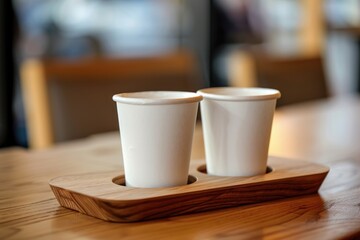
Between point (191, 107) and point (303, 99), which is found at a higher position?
point (191, 107)

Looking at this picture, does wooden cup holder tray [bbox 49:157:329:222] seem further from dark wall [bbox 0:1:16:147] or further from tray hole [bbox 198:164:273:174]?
dark wall [bbox 0:1:16:147]

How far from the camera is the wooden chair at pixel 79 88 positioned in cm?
153

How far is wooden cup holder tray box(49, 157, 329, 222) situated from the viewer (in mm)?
670

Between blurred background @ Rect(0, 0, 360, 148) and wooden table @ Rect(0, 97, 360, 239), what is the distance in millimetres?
419

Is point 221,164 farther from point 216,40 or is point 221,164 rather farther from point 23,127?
point 216,40

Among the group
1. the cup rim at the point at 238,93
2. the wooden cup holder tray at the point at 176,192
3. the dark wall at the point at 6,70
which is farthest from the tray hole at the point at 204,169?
the dark wall at the point at 6,70

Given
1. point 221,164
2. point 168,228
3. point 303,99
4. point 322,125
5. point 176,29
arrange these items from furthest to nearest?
point 176,29 → point 303,99 → point 322,125 → point 221,164 → point 168,228

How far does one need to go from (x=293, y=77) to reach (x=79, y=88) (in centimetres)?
91

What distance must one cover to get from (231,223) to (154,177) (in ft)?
0.34

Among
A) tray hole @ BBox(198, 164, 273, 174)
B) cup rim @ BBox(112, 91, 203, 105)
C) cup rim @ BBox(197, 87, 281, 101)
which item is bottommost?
tray hole @ BBox(198, 164, 273, 174)

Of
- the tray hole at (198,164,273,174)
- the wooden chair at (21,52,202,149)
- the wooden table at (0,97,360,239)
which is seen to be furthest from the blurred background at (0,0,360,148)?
the tray hole at (198,164,273,174)

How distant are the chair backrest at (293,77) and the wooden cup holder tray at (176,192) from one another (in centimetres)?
129

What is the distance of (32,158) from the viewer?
3.54ft

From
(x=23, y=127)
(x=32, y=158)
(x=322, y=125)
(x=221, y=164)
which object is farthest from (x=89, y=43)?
(x=221, y=164)
